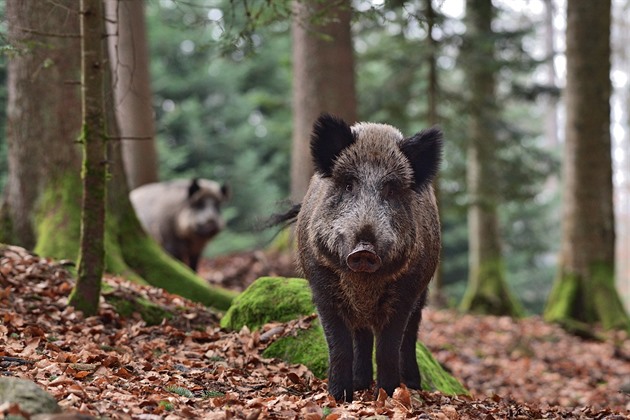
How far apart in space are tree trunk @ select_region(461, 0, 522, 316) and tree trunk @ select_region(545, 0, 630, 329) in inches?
81.9

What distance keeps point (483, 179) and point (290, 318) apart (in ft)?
35.8

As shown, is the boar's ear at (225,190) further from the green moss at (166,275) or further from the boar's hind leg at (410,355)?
the boar's hind leg at (410,355)

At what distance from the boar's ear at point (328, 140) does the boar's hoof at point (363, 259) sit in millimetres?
1001

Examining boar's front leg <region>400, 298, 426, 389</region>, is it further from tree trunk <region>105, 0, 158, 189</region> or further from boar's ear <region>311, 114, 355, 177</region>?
tree trunk <region>105, 0, 158, 189</region>

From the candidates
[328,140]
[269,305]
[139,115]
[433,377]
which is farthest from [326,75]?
[328,140]

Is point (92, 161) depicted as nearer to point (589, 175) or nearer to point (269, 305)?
point (269, 305)

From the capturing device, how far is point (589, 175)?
14719 mm

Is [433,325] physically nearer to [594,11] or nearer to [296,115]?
[296,115]

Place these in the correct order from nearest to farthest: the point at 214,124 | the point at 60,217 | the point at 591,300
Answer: the point at 60,217 < the point at 591,300 < the point at 214,124

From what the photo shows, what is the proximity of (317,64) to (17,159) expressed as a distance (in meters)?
6.09

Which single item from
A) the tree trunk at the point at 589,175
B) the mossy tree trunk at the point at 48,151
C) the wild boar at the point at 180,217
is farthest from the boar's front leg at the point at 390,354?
the wild boar at the point at 180,217

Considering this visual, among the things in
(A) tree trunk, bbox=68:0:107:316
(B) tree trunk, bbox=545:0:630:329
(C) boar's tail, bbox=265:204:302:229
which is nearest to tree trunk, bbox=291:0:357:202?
(B) tree trunk, bbox=545:0:630:329

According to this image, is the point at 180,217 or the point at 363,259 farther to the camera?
the point at 180,217

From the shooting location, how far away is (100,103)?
22.2ft
